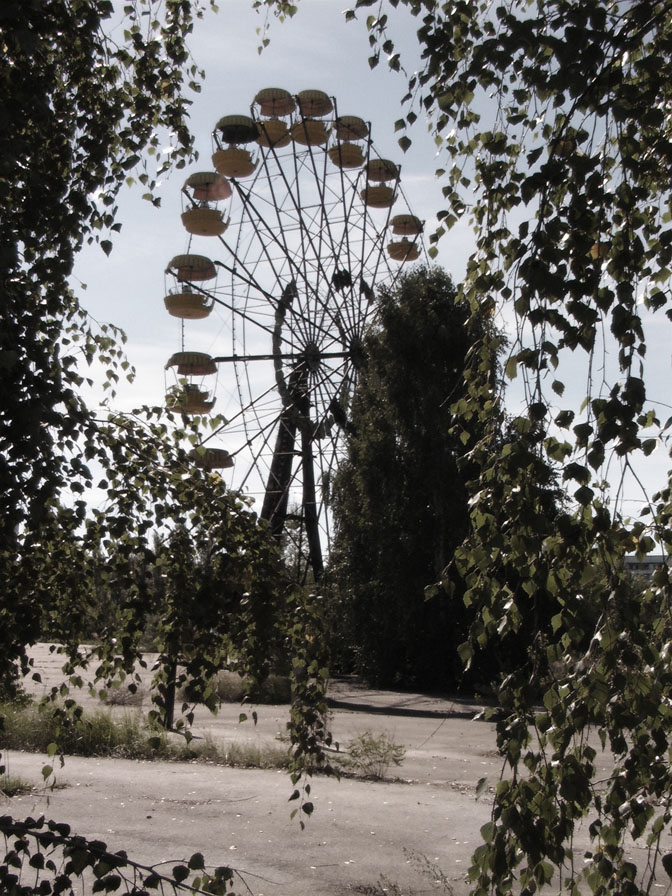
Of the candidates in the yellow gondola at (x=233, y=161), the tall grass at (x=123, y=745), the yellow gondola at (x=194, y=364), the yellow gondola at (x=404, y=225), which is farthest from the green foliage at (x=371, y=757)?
the yellow gondola at (x=404, y=225)

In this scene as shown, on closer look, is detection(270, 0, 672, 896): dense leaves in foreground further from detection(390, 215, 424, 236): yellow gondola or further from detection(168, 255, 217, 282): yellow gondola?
detection(390, 215, 424, 236): yellow gondola

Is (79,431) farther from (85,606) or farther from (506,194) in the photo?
(506,194)

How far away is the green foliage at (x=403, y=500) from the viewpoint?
21.3 metres

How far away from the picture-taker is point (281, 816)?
24.7ft

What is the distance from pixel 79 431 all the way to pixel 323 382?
66.3 ft

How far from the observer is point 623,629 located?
1.96m

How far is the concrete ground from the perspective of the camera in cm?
595

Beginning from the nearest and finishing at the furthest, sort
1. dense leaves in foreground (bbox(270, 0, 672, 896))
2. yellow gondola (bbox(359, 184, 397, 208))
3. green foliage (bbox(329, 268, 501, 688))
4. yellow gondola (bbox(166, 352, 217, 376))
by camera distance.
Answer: dense leaves in foreground (bbox(270, 0, 672, 896)) → green foliage (bbox(329, 268, 501, 688)) → yellow gondola (bbox(166, 352, 217, 376)) → yellow gondola (bbox(359, 184, 397, 208))

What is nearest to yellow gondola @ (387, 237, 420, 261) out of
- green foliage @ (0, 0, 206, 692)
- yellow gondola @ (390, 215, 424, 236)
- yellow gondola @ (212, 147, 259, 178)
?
yellow gondola @ (390, 215, 424, 236)

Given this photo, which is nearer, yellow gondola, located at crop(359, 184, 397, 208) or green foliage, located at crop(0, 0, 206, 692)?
green foliage, located at crop(0, 0, 206, 692)

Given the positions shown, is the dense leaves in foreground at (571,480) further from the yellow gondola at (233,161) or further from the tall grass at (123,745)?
the yellow gondola at (233,161)

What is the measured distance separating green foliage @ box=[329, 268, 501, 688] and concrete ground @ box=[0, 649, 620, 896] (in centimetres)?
956

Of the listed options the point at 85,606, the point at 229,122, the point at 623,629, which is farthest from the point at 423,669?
the point at 623,629

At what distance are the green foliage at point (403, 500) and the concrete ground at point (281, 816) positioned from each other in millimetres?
9556
